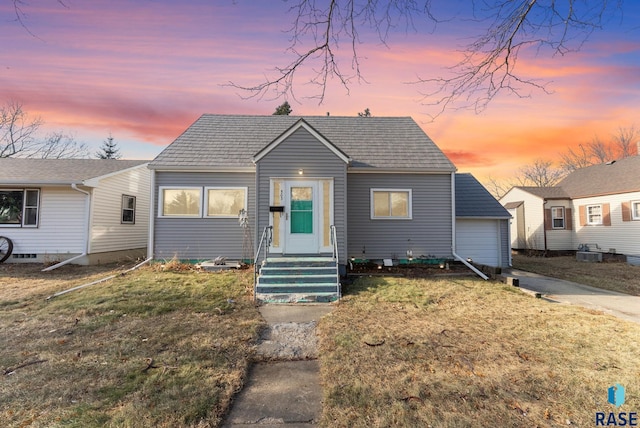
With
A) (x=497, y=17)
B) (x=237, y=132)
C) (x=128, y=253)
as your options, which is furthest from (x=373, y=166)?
(x=128, y=253)

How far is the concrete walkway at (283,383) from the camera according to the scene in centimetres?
278

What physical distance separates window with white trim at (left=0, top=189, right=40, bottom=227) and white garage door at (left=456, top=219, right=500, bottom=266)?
17.1 m

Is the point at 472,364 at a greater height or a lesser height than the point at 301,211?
lesser

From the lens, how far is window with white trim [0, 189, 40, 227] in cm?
1156

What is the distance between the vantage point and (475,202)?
12.8 m

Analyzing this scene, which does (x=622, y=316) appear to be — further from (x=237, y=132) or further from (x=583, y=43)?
(x=237, y=132)

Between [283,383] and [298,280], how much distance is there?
411cm

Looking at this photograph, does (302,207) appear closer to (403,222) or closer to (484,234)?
(403,222)

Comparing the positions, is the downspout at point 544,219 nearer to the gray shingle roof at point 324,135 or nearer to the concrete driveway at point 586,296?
the concrete driveway at point 586,296

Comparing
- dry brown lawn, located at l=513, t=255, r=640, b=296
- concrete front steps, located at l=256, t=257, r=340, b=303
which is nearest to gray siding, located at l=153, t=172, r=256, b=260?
concrete front steps, located at l=256, t=257, r=340, b=303

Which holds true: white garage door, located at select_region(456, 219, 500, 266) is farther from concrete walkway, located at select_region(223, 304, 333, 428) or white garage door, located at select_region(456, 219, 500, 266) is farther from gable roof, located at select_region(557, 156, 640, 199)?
concrete walkway, located at select_region(223, 304, 333, 428)

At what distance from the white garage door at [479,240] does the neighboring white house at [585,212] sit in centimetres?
812

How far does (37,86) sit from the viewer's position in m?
8.55

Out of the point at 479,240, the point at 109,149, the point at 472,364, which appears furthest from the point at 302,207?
the point at 109,149
